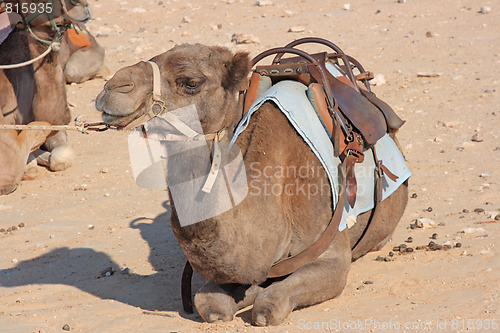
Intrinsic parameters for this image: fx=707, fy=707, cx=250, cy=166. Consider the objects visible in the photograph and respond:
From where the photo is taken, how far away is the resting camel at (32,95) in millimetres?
7609

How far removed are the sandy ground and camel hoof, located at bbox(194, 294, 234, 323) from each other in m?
0.08

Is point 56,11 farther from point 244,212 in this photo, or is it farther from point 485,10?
point 485,10

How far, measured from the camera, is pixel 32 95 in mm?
8219

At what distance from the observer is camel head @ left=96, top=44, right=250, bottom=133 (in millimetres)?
3738

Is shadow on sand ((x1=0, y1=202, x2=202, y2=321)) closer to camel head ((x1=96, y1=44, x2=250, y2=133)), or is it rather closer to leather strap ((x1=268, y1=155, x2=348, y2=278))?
leather strap ((x1=268, y1=155, x2=348, y2=278))

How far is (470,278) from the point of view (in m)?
4.86

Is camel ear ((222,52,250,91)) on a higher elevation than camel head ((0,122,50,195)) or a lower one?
higher

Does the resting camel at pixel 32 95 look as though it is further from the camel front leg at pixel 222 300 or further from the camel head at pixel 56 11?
the camel front leg at pixel 222 300

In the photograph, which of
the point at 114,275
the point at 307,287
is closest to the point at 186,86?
the point at 307,287

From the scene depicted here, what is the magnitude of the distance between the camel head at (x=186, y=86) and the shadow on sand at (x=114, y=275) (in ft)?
4.82

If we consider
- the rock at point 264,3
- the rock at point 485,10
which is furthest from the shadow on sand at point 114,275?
the rock at point 264,3

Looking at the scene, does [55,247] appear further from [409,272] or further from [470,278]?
[470,278]

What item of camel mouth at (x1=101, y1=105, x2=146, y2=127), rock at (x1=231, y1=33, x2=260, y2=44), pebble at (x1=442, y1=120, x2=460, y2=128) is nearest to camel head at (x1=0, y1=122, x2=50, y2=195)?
camel mouth at (x1=101, y1=105, x2=146, y2=127)

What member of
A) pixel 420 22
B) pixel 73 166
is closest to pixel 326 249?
pixel 73 166
